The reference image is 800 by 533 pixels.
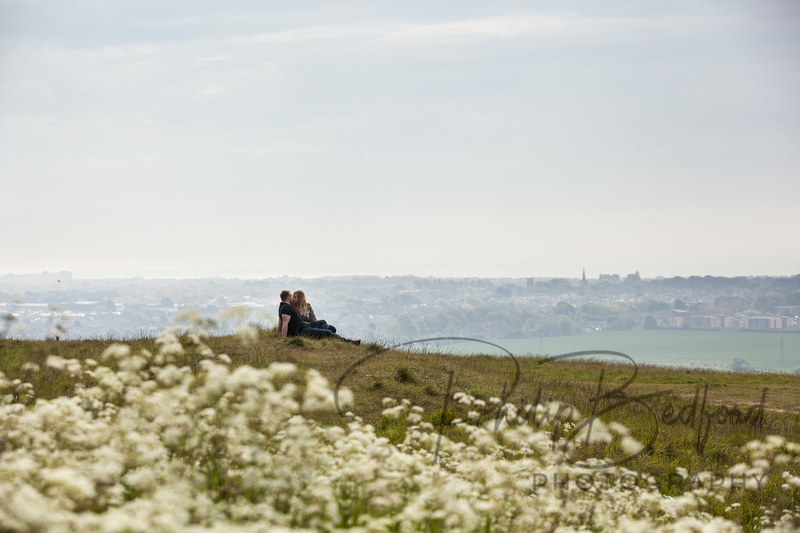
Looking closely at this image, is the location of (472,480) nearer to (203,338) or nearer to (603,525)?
(603,525)

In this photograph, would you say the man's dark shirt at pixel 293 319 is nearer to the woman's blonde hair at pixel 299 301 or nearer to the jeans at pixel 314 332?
the jeans at pixel 314 332

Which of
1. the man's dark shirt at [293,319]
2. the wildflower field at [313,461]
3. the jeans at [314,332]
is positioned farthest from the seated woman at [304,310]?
the wildflower field at [313,461]

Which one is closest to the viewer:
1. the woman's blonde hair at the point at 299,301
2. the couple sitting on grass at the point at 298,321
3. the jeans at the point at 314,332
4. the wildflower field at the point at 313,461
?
the wildflower field at the point at 313,461

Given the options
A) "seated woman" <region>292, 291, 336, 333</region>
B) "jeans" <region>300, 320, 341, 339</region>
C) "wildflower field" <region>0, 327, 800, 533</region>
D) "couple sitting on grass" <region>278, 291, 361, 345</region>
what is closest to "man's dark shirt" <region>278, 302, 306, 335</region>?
"couple sitting on grass" <region>278, 291, 361, 345</region>

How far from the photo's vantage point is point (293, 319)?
19828 mm

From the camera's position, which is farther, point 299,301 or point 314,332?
point 299,301

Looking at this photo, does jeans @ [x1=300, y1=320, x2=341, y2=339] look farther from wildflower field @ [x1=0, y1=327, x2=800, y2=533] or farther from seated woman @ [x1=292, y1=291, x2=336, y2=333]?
wildflower field @ [x1=0, y1=327, x2=800, y2=533]

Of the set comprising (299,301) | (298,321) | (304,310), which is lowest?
(298,321)

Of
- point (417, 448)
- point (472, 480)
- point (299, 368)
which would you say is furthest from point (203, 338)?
point (472, 480)

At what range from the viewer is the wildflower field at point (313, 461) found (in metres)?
5.29

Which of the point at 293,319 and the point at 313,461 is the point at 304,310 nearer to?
the point at 293,319

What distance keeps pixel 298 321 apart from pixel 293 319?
0.17m

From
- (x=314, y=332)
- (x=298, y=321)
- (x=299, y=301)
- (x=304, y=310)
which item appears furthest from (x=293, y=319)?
(x=304, y=310)

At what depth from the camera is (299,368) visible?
15.2m
